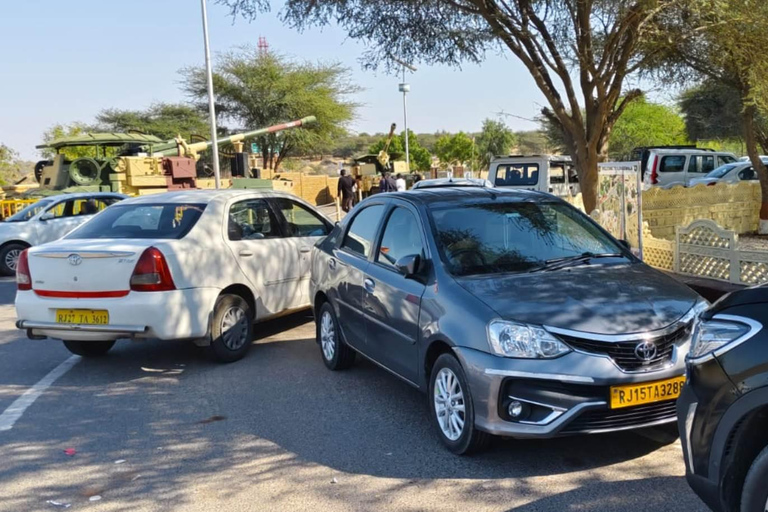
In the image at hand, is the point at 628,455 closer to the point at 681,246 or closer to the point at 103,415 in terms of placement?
the point at 103,415

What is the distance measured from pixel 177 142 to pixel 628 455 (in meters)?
22.7

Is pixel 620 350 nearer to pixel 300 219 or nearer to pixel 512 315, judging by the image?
pixel 512 315

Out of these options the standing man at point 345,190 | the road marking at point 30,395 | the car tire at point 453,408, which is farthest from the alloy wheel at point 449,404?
the standing man at point 345,190

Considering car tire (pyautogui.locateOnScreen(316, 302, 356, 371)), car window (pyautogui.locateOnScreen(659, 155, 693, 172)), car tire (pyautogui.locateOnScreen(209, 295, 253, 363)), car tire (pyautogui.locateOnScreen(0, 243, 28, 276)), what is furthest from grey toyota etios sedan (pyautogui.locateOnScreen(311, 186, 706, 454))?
car window (pyautogui.locateOnScreen(659, 155, 693, 172))

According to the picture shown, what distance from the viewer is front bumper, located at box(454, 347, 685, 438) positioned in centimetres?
387

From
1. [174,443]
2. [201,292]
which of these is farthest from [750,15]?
[174,443]

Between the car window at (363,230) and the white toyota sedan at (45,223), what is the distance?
898 cm

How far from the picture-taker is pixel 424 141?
109 metres

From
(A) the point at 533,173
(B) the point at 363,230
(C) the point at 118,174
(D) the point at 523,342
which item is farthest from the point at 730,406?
(C) the point at 118,174

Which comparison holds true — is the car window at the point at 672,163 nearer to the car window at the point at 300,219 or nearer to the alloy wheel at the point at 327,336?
the car window at the point at 300,219

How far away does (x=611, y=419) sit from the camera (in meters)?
3.95

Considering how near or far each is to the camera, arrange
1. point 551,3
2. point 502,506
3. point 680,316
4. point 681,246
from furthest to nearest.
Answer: point 551,3 → point 681,246 → point 680,316 → point 502,506

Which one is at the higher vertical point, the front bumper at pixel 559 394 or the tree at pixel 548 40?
the tree at pixel 548 40

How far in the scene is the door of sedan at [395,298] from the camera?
4.82 metres
